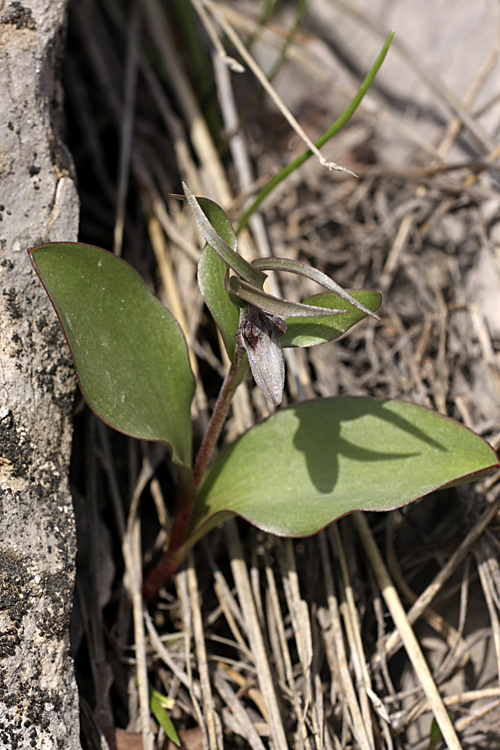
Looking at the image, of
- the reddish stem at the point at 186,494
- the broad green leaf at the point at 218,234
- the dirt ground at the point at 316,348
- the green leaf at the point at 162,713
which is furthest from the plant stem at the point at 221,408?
the green leaf at the point at 162,713

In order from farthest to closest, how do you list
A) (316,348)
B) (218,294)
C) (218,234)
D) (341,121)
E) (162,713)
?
(316,348), (341,121), (162,713), (218,294), (218,234)

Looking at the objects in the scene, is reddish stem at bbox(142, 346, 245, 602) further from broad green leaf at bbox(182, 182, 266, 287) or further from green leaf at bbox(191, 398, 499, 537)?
broad green leaf at bbox(182, 182, 266, 287)

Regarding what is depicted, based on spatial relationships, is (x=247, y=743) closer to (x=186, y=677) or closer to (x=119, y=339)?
(x=186, y=677)

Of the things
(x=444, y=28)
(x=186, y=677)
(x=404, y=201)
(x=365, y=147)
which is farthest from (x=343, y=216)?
(x=186, y=677)

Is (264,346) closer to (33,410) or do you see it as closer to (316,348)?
(33,410)

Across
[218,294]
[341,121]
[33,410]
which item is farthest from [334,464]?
[341,121]

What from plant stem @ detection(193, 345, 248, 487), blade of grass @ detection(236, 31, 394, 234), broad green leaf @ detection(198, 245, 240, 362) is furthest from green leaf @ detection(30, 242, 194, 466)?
blade of grass @ detection(236, 31, 394, 234)
